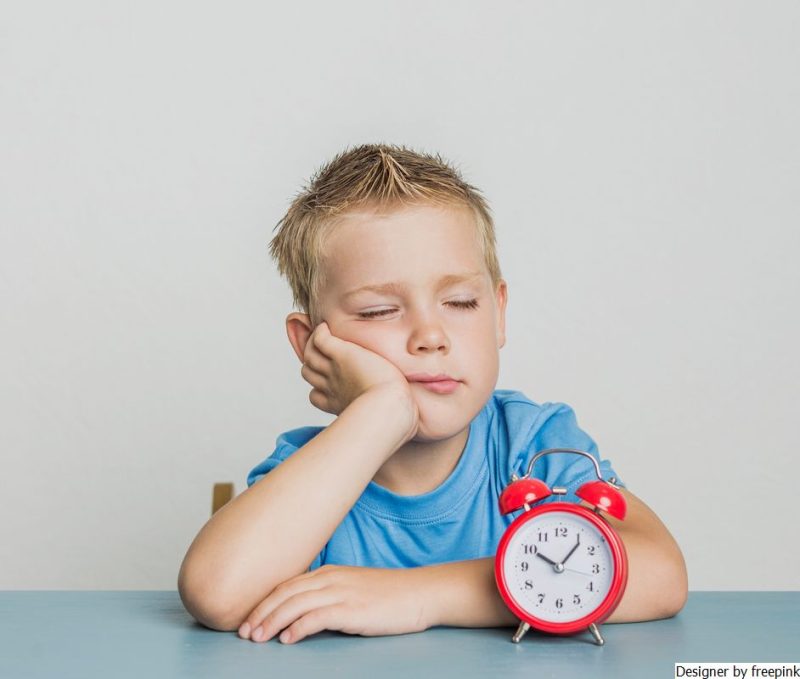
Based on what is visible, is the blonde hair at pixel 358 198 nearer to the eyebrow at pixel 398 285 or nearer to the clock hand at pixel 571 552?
the eyebrow at pixel 398 285

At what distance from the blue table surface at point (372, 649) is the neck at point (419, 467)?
358 mm

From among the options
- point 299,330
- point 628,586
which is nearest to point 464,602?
point 628,586

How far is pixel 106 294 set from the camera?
7.64 ft

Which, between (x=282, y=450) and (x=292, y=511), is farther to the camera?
(x=282, y=450)

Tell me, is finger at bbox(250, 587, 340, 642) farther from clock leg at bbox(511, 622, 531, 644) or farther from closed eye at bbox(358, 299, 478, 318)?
closed eye at bbox(358, 299, 478, 318)

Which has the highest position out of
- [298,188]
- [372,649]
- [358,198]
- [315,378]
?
[298,188]

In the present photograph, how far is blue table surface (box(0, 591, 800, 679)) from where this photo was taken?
917 millimetres

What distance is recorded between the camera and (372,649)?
3.26 feet

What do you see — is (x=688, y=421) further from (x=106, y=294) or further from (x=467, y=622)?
(x=467, y=622)

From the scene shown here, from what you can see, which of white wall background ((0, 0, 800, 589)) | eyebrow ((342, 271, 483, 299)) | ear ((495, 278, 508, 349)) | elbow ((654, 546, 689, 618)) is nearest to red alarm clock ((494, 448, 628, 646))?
elbow ((654, 546, 689, 618))

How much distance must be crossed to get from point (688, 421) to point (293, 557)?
4.96ft

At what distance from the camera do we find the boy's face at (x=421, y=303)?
51.2 inches

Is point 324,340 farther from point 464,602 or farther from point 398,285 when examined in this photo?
point 464,602

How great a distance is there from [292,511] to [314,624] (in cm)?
15
